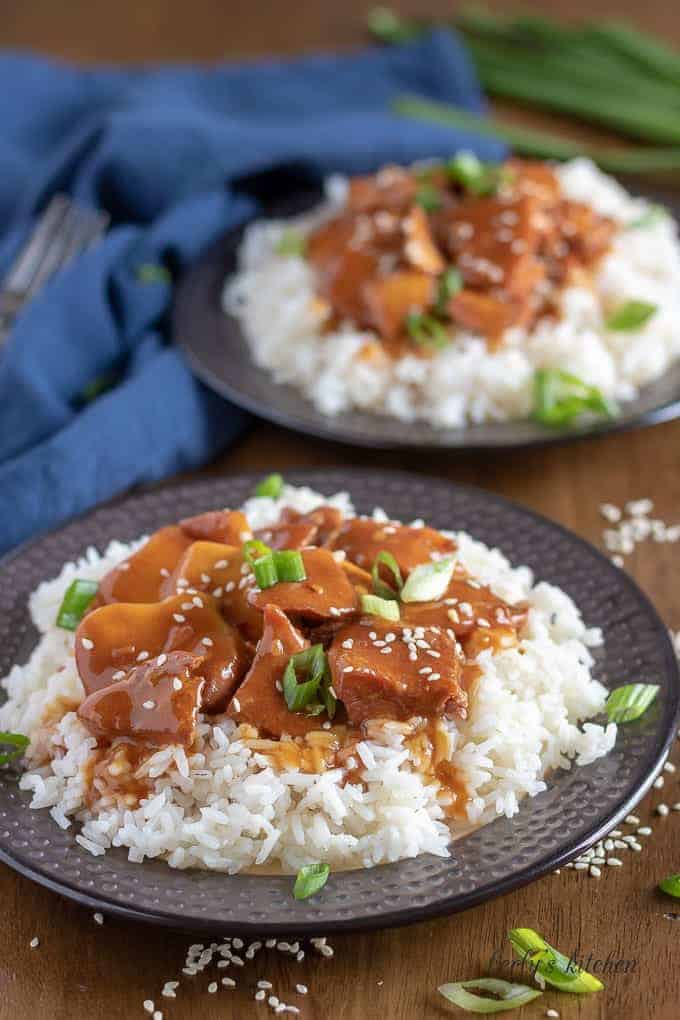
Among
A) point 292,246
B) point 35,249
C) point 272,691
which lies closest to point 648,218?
point 292,246

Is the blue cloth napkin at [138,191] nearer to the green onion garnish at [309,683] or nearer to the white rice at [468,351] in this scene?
the white rice at [468,351]

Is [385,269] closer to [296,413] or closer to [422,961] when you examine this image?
[296,413]

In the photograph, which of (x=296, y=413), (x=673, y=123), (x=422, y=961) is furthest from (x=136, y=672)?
(x=673, y=123)

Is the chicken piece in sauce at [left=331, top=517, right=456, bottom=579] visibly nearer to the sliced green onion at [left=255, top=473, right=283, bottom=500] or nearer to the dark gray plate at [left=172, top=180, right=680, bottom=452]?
the sliced green onion at [left=255, top=473, right=283, bottom=500]

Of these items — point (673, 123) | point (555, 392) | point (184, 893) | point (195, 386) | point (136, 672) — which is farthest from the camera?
point (673, 123)

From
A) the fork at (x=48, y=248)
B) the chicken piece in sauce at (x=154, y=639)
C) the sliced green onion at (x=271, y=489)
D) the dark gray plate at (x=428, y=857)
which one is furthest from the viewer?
the fork at (x=48, y=248)

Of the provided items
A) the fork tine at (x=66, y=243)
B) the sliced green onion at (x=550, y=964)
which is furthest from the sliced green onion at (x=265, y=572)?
the fork tine at (x=66, y=243)

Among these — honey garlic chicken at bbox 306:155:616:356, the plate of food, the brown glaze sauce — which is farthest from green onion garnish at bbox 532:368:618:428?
the brown glaze sauce
